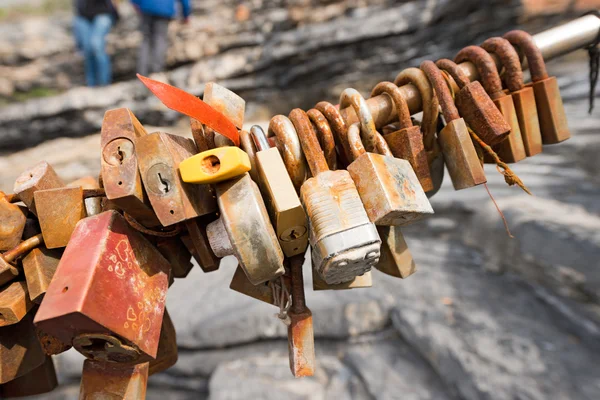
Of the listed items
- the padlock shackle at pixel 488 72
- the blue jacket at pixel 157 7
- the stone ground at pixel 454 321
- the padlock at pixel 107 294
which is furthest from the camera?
the blue jacket at pixel 157 7

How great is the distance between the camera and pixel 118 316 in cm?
42

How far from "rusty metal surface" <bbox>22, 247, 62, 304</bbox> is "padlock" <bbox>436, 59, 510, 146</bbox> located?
63 centimetres

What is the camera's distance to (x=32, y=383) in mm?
634

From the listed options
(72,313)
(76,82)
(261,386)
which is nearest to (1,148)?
(76,82)

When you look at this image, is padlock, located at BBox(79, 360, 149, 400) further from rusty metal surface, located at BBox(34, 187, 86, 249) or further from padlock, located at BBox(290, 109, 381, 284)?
padlock, located at BBox(290, 109, 381, 284)

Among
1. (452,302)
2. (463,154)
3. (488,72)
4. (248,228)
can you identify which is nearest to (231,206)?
(248,228)

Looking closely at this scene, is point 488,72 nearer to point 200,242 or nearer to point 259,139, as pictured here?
point 259,139

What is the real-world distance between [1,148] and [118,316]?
6.06 metres

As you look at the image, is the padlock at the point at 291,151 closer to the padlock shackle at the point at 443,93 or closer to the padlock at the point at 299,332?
the padlock at the point at 299,332

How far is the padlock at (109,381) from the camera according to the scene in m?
0.49

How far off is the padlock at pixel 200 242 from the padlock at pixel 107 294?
0.06m

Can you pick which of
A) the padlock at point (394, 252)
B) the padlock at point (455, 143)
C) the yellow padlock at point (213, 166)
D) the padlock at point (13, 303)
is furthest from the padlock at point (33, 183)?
the padlock at point (455, 143)

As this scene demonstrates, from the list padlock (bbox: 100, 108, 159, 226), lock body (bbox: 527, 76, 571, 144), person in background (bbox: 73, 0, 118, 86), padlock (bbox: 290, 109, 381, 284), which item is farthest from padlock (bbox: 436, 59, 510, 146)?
person in background (bbox: 73, 0, 118, 86)

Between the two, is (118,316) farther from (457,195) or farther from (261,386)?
(457,195)
